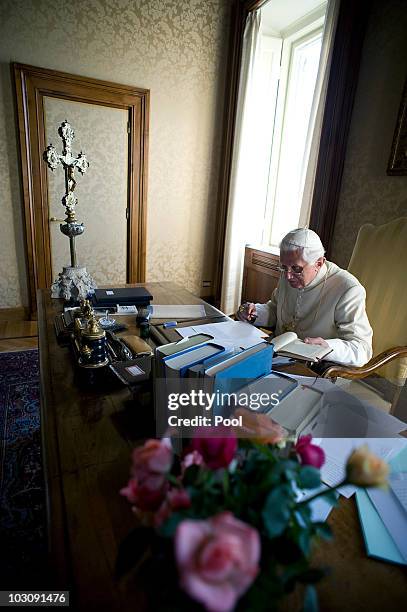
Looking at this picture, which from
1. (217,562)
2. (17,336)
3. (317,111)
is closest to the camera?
(217,562)

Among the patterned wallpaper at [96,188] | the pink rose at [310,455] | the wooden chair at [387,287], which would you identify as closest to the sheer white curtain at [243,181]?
the patterned wallpaper at [96,188]

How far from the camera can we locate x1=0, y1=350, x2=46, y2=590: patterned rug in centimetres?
106

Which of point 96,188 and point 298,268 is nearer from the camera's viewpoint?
point 298,268

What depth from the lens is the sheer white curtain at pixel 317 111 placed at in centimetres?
229

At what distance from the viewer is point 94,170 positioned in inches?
123

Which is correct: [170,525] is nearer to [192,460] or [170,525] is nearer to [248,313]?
[192,460]

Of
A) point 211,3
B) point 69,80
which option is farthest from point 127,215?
point 211,3

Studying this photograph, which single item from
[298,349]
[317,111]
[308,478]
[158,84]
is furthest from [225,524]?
[158,84]

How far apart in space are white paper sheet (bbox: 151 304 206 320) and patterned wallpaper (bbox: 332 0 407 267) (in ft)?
4.45

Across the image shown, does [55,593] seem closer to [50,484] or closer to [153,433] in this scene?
[50,484]

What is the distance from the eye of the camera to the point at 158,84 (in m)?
3.16

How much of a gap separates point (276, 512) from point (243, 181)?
11.0ft

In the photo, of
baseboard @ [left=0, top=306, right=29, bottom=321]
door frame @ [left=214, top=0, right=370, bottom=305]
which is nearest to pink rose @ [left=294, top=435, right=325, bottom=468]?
door frame @ [left=214, top=0, right=370, bottom=305]

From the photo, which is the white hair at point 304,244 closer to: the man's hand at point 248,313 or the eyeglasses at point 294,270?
the eyeglasses at point 294,270
